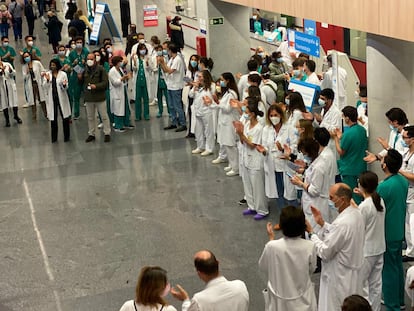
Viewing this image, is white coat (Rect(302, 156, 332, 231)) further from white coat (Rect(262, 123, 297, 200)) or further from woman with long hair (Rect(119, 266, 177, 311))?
woman with long hair (Rect(119, 266, 177, 311))

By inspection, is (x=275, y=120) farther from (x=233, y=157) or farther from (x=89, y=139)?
(x=89, y=139)

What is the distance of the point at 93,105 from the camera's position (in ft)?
49.5

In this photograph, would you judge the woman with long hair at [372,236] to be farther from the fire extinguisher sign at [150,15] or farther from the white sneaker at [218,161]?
the fire extinguisher sign at [150,15]

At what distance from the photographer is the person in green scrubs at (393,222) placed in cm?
733

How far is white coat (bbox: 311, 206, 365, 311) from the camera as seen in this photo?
6.60 meters

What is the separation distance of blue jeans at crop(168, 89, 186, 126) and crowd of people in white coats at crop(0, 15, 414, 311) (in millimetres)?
22

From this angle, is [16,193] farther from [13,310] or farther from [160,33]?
[160,33]

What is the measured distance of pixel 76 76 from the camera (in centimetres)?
1688

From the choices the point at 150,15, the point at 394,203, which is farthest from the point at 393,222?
the point at 150,15

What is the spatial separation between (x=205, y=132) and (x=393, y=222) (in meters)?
6.63

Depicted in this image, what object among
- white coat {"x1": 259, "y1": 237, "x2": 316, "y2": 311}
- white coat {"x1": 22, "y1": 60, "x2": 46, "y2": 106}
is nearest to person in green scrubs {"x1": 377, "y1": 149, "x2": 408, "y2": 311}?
white coat {"x1": 259, "y1": 237, "x2": 316, "y2": 311}

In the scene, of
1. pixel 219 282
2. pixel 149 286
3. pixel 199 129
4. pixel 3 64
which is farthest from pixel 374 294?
pixel 3 64

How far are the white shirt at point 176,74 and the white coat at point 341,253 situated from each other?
860 cm

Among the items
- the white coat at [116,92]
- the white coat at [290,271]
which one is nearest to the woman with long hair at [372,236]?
the white coat at [290,271]
